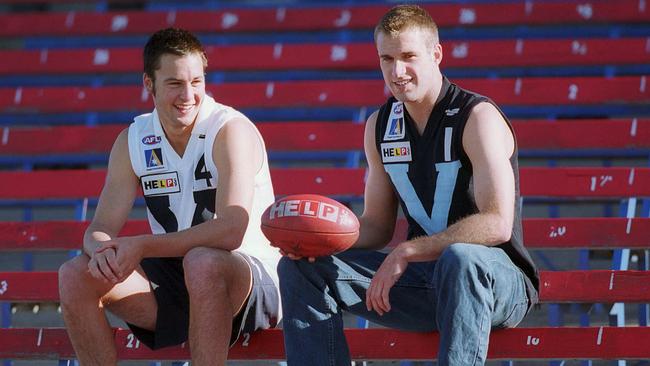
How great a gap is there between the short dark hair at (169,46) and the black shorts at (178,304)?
50cm

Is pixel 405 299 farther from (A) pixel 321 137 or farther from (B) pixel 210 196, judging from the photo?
(A) pixel 321 137

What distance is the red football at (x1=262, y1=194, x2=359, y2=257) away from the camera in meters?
2.39

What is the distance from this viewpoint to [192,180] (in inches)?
107

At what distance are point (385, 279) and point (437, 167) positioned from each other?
1.16 feet

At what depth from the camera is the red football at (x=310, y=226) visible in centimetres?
239

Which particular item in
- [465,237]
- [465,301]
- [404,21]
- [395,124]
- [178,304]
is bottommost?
[178,304]

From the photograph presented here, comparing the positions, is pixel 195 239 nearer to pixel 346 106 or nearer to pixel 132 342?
pixel 132 342

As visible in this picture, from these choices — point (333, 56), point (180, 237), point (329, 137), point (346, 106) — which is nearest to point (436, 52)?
point (180, 237)

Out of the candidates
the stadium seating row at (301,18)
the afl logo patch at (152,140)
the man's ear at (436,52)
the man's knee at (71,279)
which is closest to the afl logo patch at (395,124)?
the man's ear at (436,52)

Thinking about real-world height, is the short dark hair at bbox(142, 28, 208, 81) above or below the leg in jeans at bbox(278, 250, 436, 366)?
above

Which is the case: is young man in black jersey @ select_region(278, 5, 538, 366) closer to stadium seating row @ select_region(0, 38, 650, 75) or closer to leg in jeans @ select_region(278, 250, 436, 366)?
leg in jeans @ select_region(278, 250, 436, 366)

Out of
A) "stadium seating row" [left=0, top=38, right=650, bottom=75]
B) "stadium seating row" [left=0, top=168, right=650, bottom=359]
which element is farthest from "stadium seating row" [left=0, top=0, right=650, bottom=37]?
"stadium seating row" [left=0, top=168, right=650, bottom=359]

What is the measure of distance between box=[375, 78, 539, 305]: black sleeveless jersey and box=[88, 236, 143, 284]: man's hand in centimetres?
65

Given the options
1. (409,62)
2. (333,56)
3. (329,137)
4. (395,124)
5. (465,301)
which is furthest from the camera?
(333,56)
